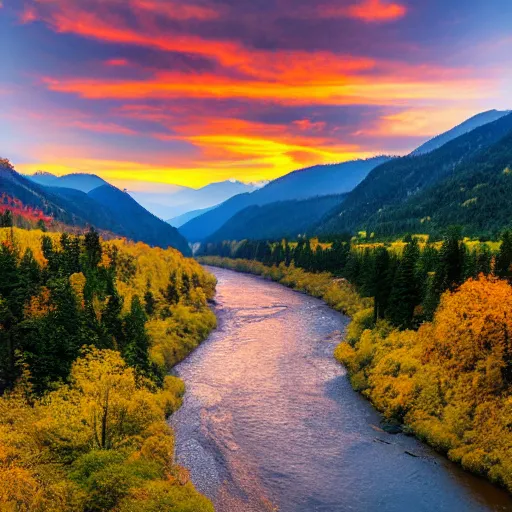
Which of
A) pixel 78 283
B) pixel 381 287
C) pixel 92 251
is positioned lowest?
pixel 381 287

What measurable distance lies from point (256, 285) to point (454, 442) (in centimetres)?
13990

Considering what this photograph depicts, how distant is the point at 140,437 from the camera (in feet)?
139

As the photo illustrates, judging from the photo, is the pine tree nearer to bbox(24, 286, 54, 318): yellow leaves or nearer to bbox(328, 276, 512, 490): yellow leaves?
bbox(24, 286, 54, 318): yellow leaves

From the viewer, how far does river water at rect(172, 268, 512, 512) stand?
39.4m

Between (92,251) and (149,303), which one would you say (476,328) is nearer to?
(149,303)

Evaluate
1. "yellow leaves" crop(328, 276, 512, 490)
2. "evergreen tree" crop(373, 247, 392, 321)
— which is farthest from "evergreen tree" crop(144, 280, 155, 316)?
"yellow leaves" crop(328, 276, 512, 490)

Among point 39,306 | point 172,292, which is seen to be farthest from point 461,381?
point 172,292

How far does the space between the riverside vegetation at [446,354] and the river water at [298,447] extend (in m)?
2.24

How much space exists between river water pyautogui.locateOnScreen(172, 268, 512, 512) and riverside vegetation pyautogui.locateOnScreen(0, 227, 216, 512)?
416 centimetres

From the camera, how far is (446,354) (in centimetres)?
5381

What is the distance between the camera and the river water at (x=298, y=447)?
39.4 meters

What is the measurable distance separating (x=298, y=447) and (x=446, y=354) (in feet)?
68.2

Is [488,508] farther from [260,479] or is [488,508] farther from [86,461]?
[86,461]

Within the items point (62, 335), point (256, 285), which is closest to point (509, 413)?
point (62, 335)
